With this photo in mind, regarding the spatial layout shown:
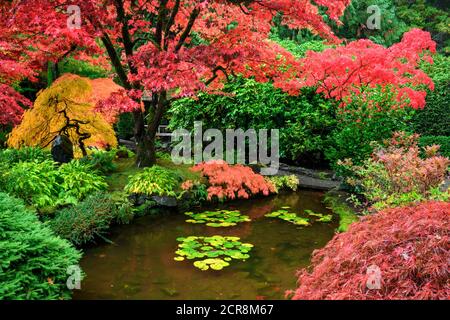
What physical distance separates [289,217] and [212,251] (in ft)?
7.52

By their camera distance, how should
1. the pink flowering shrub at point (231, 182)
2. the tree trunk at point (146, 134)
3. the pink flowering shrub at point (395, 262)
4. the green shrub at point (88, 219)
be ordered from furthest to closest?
1. the tree trunk at point (146, 134)
2. the pink flowering shrub at point (231, 182)
3. the green shrub at point (88, 219)
4. the pink flowering shrub at point (395, 262)

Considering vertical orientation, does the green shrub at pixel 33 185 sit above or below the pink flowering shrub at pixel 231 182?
above

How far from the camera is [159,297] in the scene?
4656 millimetres

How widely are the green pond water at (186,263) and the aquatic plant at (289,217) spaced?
0.46ft

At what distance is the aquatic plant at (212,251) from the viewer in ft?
18.1

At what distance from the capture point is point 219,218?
7.70 meters

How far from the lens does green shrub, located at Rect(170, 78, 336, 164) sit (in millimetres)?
11469

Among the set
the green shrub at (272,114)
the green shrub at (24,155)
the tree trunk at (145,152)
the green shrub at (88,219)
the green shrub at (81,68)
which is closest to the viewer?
the green shrub at (88,219)

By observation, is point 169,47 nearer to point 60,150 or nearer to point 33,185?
point 60,150

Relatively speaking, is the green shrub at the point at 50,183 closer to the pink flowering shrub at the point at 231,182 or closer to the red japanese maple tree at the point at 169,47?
the red japanese maple tree at the point at 169,47

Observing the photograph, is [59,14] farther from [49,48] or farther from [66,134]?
[66,134]

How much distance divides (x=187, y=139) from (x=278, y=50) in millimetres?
4356

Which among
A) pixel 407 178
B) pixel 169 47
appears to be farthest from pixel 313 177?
pixel 407 178

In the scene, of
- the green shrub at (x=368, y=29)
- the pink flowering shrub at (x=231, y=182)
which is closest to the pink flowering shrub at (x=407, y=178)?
the pink flowering shrub at (x=231, y=182)
